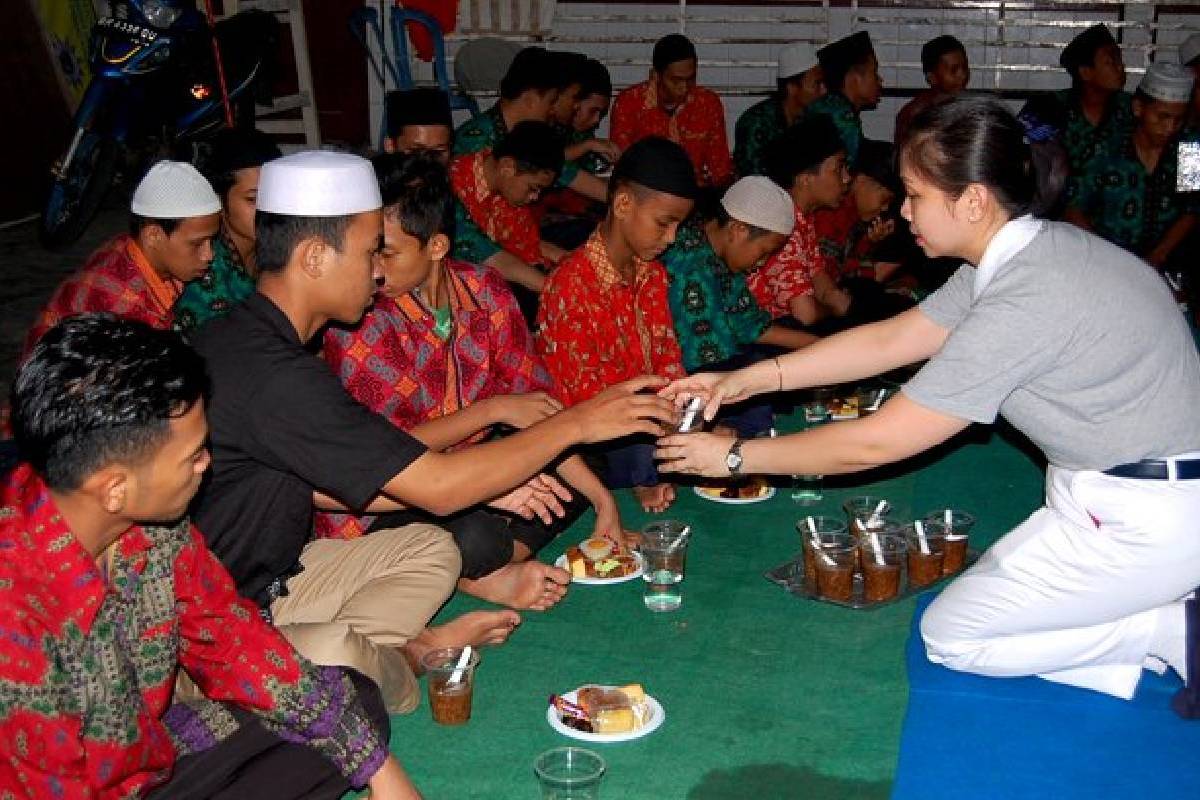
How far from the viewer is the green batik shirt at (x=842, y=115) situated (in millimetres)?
8078

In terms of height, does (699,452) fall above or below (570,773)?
above

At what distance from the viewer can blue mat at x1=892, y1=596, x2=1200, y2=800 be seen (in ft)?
9.84

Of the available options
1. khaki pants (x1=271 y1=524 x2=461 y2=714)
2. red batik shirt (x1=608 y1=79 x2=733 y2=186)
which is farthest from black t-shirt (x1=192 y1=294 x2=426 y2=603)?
red batik shirt (x1=608 y1=79 x2=733 y2=186)

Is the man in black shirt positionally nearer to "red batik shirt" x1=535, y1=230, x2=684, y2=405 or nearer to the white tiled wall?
"red batik shirt" x1=535, y1=230, x2=684, y2=405

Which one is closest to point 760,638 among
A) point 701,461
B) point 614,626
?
point 614,626

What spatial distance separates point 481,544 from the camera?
12.6 feet

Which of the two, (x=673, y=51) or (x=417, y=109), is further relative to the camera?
(x=673, y=51)

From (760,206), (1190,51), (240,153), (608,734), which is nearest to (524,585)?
(608,734)

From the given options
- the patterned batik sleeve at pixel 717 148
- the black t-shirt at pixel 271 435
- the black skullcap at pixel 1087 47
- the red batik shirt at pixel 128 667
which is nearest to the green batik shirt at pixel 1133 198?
the black skullcap at pixel 1087 47

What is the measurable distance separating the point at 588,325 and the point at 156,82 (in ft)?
12.4

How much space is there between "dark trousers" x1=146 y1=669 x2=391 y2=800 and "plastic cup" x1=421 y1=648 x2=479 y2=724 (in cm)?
53

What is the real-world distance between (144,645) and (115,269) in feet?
7.40

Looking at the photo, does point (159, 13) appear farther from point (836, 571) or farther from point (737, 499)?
point (836, 571)

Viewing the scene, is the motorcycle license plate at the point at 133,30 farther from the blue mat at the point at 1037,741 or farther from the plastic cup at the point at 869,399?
the blue mat at the point at 1037,741
